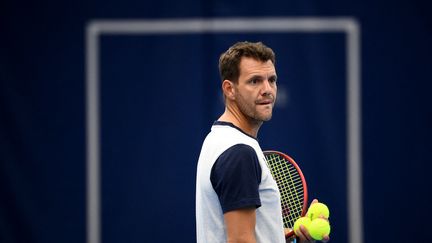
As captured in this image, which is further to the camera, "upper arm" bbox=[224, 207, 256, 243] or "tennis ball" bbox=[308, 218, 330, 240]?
"tennis ball" bbox=[308, 218, 330, 240]

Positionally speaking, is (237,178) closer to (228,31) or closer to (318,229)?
(318,229)

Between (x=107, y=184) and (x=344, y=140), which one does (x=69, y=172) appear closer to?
(x=107, y=184)

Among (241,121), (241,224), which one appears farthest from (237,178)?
(241,121)

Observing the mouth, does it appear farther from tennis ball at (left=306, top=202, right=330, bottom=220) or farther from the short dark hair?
tennis ball at (left=306, top=202, right=330, bottom=220)

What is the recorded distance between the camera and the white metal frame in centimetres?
513

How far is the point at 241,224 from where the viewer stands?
233 centimetres

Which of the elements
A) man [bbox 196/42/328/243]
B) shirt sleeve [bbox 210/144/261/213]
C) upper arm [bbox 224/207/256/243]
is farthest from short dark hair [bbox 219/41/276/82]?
upper arm [bbox 224/207/256/243]

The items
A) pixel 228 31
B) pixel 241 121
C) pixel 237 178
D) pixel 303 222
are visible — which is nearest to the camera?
pixel 237 178

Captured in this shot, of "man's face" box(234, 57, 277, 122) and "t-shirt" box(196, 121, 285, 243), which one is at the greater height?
"man's face" box(234, 57, 277, 122)

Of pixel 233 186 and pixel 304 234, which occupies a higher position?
pixel 233 186

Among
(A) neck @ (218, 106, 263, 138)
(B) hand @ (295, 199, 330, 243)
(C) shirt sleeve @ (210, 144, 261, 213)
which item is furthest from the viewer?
(B) hand @ (295, 199, 330, 243)

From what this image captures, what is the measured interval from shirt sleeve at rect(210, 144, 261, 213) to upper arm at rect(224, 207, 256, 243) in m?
0.02

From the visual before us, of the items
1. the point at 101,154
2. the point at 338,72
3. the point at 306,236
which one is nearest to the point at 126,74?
the point at 101,154

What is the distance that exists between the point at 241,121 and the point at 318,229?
507mm
